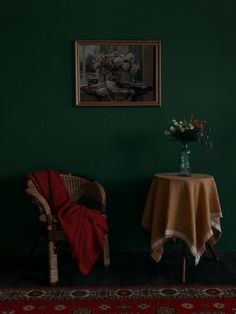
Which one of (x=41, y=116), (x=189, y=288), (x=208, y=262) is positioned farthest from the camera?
(x=41, y=116)

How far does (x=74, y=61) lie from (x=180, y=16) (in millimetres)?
1097

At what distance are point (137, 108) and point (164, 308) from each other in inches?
74.4

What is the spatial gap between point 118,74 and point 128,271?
1.81 metres

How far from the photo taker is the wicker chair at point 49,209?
9.89 feet

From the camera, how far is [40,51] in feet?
12.2

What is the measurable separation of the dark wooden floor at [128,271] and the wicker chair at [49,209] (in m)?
0.15

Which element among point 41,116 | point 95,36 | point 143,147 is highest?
point 95,36

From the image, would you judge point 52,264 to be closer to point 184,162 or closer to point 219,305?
point 219,305

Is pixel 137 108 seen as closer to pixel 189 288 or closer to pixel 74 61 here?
pixel 74 61

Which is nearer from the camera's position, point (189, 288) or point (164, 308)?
point (164, 308)

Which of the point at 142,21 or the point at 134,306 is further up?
the point at 142,21

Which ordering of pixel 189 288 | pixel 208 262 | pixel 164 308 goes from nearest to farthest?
pixel 164 308, pixel 189 288, pixel 208 262

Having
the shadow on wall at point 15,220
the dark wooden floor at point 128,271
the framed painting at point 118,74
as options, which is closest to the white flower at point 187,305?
the dark wooden floor at point 128,271

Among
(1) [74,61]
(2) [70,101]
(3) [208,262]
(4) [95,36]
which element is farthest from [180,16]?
(3) [208,262]
